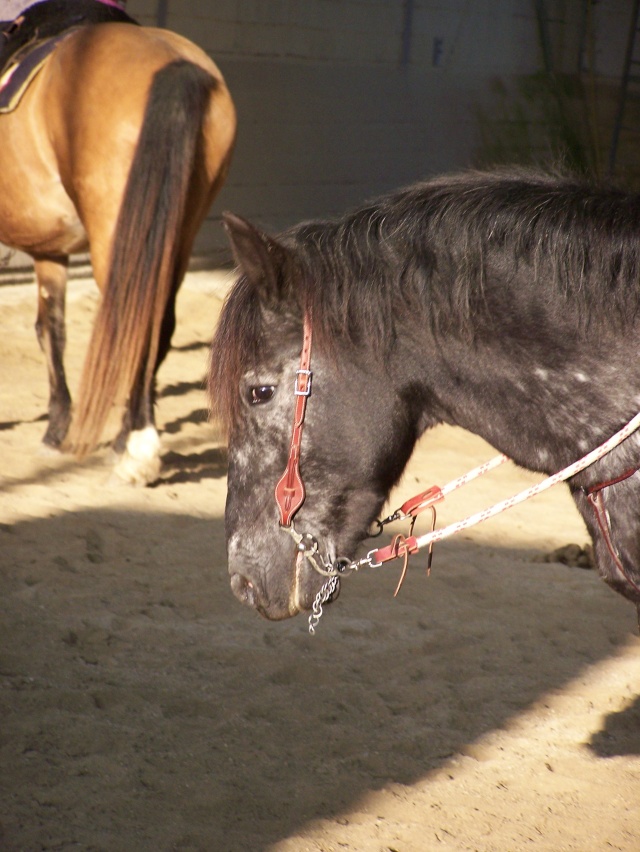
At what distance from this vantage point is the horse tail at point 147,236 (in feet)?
12.4

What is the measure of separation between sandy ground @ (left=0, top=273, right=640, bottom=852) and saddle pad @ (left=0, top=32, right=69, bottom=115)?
1.71m

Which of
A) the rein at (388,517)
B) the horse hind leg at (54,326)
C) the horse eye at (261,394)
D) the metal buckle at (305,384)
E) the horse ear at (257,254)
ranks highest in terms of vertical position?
the horse ear at (257,254)

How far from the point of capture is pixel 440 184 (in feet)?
5.87

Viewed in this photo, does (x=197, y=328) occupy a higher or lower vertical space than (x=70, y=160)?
lower

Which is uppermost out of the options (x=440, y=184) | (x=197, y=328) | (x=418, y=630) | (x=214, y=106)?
(x=440, y=184)

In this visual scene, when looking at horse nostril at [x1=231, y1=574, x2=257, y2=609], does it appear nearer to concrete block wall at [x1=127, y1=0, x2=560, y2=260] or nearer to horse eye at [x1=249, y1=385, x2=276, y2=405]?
horse eye at [x1=249, y1=385, x2=276, y2=405]

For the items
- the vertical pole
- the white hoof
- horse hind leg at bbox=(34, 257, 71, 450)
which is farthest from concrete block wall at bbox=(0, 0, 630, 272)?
the white hoof

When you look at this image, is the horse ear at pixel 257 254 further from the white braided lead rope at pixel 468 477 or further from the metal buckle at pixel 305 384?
the white braided lead rope at pixel 468 477

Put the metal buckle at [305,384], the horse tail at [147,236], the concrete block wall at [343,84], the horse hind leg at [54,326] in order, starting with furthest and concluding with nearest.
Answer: the concrete block wall at [343,84], the horse hind leg at [54,326], the horse tail at [147,236], the metal buckle at [305,384]

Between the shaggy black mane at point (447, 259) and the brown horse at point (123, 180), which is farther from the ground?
the shaggy black mane at point (447, 259)

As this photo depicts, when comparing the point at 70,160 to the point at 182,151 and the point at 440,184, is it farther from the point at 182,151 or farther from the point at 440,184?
the point at 440,184

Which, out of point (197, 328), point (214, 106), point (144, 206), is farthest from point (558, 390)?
point (197, 328)

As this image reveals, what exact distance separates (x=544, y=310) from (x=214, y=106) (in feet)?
9.63

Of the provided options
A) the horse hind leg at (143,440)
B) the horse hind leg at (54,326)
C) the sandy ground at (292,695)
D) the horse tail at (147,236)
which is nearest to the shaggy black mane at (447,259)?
the sandy ground at (292,695)
